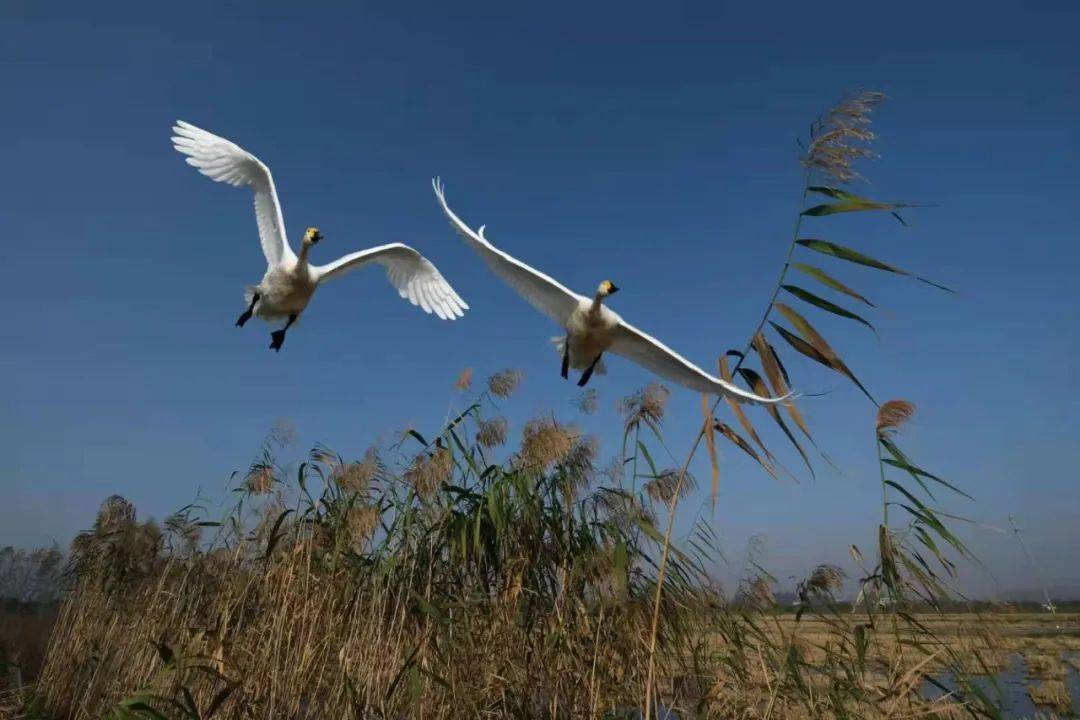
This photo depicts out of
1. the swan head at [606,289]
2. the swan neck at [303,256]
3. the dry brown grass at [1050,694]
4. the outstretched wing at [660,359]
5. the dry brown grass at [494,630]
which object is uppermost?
the swan neck at [303,256]

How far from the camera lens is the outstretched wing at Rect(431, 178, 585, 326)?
582 cm

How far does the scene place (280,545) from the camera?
5.23 m

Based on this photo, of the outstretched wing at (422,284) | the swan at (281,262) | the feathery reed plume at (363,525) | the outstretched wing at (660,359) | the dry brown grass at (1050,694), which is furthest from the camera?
the dry brown grass at (1050,694)

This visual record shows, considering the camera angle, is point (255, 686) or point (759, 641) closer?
point (759, 641)

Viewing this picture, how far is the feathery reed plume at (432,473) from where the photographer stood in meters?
4.96

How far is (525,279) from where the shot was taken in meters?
6.23

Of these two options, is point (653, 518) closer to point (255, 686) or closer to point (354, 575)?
point (354, 575)

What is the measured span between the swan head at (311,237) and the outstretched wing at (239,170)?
0.23 metres

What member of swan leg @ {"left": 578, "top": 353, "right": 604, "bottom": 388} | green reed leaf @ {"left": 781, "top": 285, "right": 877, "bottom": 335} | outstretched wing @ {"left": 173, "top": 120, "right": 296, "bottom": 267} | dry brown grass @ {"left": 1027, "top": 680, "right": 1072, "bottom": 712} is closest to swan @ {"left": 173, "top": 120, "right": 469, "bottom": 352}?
outstretched wing @ {"left": 173, "top": 120, "right": 296, "bottom": 267}

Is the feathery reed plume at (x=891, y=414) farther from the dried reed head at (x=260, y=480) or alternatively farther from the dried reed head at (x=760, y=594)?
the dried reed head at (x=260, y=480)

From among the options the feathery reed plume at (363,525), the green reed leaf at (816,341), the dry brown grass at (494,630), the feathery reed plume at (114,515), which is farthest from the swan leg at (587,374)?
the feathery reed plume at (114,515)

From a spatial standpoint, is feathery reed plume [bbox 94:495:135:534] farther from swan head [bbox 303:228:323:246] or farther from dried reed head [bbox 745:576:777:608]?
dried reed head [bbox 745:576:777:608]

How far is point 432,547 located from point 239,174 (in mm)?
5800

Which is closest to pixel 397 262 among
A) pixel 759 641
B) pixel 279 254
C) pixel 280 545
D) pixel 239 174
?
pixel 279 254
